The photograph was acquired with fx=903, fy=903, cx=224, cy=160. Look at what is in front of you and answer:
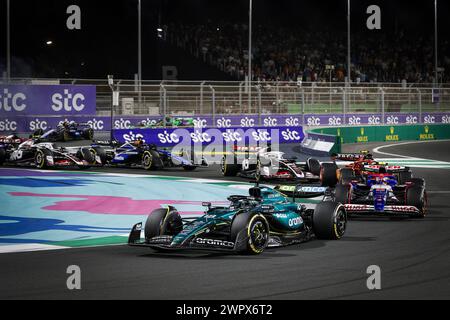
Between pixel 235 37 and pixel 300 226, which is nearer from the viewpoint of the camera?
pixel 300 226

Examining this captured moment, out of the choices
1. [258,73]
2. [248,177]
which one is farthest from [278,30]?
[248,177]

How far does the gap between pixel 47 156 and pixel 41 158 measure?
0.37m

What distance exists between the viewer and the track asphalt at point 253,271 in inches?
366

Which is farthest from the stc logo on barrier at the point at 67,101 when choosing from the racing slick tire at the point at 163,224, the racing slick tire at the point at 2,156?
the racing slick tire at the point at 163,224

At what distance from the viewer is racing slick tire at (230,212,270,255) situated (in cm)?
1162

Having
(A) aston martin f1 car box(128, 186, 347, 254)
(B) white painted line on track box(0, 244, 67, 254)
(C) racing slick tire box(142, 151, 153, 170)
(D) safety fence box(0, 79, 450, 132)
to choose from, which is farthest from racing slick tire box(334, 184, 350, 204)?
(D) safety fence box(0, 79, 450, 132)

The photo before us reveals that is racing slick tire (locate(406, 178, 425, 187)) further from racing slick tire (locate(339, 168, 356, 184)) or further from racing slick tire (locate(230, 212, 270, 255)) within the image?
racing slick tire (locate(230, 212, 270, 255))

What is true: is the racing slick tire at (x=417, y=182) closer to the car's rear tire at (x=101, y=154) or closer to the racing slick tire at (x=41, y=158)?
the car's rear tire at (x=101, y=154)

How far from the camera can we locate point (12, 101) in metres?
35.7

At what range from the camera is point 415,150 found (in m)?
37.7

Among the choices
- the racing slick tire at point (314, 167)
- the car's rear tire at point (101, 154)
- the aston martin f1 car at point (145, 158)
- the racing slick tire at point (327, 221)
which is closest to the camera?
the racing slick tire at point (327, 221)

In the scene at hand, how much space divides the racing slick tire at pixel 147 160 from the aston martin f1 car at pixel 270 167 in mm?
3250
